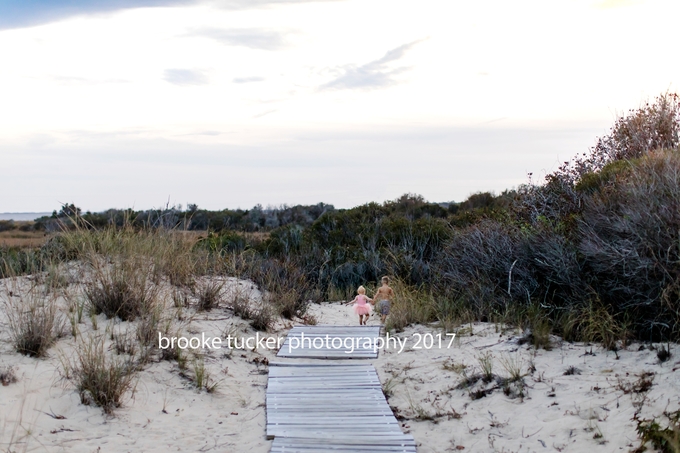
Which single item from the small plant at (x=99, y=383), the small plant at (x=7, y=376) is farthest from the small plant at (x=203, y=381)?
the small plant at (x=7, y=376)

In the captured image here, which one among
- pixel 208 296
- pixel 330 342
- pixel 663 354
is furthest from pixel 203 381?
pixel 663 354

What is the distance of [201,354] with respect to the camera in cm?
782

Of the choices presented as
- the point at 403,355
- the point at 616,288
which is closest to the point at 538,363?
the point at 616,288

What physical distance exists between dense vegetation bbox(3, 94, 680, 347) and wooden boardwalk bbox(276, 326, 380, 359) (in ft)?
2.31

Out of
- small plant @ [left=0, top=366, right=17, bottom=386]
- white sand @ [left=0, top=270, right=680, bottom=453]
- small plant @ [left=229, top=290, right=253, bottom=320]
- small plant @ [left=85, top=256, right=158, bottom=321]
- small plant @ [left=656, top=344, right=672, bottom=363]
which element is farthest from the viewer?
small plant @ [left=229, top=290, right=253, bottom=320]

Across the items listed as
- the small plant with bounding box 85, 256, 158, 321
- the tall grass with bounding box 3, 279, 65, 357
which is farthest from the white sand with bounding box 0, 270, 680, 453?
the small plant with bounding box 85, 256, 158, 321

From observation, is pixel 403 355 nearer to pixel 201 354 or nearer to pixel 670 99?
pixel 201 354

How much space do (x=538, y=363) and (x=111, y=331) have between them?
5.13 metres

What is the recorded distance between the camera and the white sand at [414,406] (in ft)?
17.3

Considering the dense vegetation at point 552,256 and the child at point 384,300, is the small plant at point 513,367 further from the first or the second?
the child at point 384,300

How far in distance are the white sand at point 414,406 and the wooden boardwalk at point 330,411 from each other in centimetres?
19

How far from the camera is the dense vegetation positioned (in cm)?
705

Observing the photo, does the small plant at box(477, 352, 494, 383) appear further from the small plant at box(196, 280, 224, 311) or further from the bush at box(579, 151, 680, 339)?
the small plant at box(196, 280, 224, 311)

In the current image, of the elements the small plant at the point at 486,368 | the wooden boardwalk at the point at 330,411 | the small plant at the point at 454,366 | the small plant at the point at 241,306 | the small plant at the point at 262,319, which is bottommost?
the wooden boardwalk at the point at 330,411
